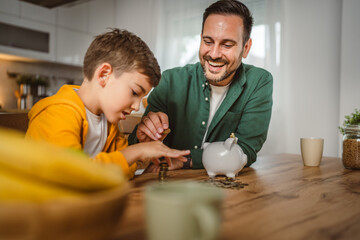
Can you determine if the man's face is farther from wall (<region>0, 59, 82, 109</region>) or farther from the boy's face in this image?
wall (<region>0, 59, 82, 109</region>)

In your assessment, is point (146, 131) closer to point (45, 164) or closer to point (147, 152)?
point (147, 152)

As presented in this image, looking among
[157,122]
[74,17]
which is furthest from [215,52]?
[74,17]

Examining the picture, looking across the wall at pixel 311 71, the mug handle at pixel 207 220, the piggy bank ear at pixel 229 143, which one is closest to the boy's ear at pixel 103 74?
the piggy bank ear at pixel 229 143

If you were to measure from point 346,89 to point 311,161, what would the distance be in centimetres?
178

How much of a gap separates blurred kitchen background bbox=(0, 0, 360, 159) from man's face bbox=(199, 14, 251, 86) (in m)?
1.54

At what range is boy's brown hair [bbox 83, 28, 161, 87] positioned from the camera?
40.5 inches

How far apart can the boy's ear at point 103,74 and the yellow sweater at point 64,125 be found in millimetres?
96

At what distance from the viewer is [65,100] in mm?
912

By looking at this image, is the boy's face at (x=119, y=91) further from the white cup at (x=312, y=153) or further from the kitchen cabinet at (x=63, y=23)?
the kitchen cabinet at (x=63, y=23)

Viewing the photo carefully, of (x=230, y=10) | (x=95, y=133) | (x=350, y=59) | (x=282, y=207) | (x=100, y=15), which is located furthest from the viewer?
(x=100, y=15)

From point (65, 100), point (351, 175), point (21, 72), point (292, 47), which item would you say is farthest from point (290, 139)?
point (21, 72)

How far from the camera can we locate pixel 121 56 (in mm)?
1023

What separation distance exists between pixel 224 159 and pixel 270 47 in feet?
8.64

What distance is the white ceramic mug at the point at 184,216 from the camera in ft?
0.99
